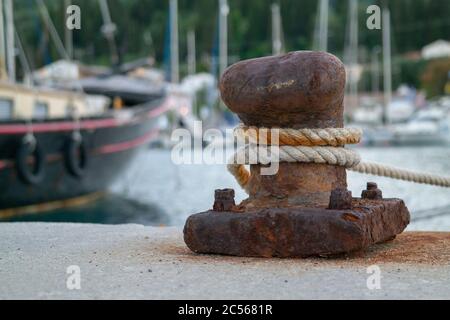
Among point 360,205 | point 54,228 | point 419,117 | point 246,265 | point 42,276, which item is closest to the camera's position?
point 42,276

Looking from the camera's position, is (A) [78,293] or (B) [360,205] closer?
(A) [78,293]

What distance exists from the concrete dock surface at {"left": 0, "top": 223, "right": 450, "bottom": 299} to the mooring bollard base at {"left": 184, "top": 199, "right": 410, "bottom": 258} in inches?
2.9

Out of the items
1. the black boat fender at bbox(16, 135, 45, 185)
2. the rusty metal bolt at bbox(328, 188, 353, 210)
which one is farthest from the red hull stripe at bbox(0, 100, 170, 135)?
the rusty metal bolt at bbox(328, 188, 353, 210)

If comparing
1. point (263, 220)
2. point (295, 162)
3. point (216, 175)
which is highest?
point (295, 162)

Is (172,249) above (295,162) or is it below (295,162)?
below

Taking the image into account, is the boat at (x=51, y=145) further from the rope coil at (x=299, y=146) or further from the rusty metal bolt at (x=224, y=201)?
the rusty metal bolt at (x=224, y=201)

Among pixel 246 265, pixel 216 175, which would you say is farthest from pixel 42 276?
pixel 216 175

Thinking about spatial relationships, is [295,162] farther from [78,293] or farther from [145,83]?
[145,83]

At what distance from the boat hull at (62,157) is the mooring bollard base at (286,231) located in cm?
1240

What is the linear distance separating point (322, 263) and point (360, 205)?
1.87 feet

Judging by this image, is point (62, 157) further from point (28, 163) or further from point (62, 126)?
point (28, 163)

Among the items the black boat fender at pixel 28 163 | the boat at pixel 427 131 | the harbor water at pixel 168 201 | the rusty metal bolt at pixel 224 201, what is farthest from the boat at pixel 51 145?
the boat at pixel 427 131

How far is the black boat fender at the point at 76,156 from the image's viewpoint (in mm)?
18125
